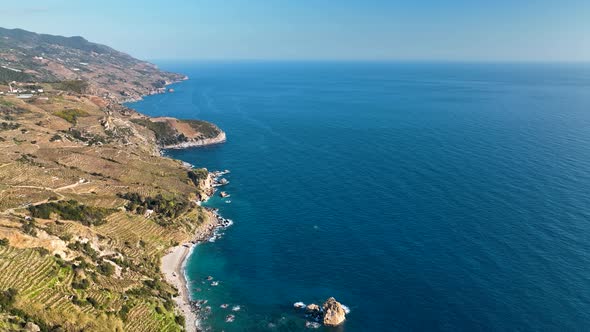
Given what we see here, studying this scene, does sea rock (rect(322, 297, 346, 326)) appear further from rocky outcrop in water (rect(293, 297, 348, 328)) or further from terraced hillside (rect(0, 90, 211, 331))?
terraced hillside (rect(0, 90, 211, 331))

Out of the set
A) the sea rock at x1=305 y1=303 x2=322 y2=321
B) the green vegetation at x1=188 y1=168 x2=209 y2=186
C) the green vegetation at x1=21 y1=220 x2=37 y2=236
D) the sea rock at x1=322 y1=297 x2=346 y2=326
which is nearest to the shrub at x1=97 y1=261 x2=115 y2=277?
the green vegetation at x1=21 y1=220 x2=37 y2=236

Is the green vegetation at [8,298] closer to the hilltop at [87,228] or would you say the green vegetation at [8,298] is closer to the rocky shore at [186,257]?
the hilltop at [87,228]

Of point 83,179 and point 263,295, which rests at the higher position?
point 83,179

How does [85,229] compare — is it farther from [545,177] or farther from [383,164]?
[545,177]

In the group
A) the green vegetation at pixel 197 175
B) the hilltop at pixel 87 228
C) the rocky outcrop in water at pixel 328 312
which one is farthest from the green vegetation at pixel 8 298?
the green vegetation at pixel 197 175

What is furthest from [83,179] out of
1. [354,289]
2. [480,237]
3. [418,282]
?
[480,237]

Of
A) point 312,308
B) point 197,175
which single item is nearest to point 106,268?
point 312,308
